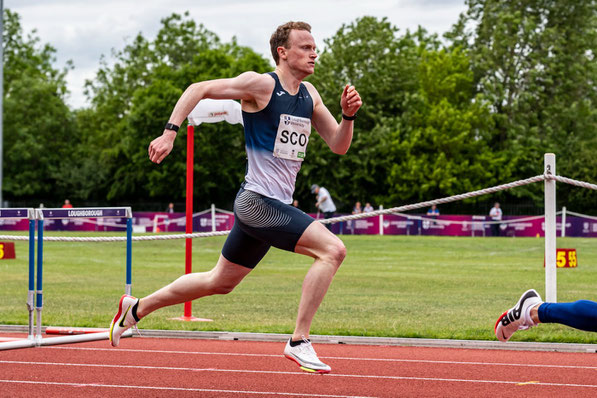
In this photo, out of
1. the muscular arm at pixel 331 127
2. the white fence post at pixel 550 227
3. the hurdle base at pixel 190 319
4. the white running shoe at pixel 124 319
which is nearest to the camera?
the muscular arm at pixel 331 127

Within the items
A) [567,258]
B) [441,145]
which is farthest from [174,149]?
[567,258]

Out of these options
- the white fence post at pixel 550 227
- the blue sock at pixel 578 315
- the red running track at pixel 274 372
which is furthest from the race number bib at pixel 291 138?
the white fence post at pixel 550 227

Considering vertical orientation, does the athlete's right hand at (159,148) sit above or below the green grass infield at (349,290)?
above

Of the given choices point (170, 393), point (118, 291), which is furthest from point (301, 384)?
point (118, 291)

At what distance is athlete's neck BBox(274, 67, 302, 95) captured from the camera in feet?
20.0

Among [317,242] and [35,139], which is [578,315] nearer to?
[317,242]

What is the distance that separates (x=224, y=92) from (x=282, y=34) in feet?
2.13

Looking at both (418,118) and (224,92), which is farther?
(418,118)

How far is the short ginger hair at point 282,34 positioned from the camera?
617 centimetres

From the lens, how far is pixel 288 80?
6109 mm

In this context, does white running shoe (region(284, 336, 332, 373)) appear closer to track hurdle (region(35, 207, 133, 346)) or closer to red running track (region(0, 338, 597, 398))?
red running track (region(0, 338, 597, 398))

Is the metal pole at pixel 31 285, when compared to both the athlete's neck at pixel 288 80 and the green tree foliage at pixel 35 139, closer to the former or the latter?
the athlete's neck at pixel 288 80

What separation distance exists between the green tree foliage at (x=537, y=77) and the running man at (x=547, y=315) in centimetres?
5126

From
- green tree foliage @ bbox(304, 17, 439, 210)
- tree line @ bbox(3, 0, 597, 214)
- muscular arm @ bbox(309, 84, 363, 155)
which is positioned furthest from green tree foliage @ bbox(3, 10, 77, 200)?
muscular arm @ bbox(309, 84, 363, 155)
